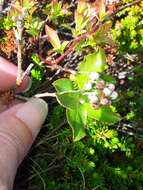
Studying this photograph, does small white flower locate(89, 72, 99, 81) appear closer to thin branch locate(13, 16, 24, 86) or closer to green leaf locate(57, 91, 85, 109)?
green leaf locate(57, 91, 85, 109)

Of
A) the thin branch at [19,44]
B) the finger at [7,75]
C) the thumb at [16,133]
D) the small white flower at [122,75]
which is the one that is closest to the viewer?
the thumb at [16,133]

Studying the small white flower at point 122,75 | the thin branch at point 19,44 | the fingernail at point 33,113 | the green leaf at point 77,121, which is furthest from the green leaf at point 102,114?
the small white flower at point 122,75

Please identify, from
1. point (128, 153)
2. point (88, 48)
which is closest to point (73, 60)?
point (88, 48)

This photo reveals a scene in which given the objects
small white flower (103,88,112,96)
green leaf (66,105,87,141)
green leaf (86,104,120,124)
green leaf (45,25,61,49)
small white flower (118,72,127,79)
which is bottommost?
small white flower (118,72,127,79)

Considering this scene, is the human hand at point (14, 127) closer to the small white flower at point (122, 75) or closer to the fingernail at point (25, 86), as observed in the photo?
the fingernail at point (25, 86)

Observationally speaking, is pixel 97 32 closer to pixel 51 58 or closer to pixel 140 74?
pixel 51 58

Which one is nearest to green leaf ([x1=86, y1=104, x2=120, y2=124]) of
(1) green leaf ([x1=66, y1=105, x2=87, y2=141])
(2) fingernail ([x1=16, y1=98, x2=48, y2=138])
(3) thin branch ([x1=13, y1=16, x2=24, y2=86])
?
(1) green leaf ([x1=66, y1=105, x2=87, y2=141])

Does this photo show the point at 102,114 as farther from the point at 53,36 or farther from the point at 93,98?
the point at 53,36
